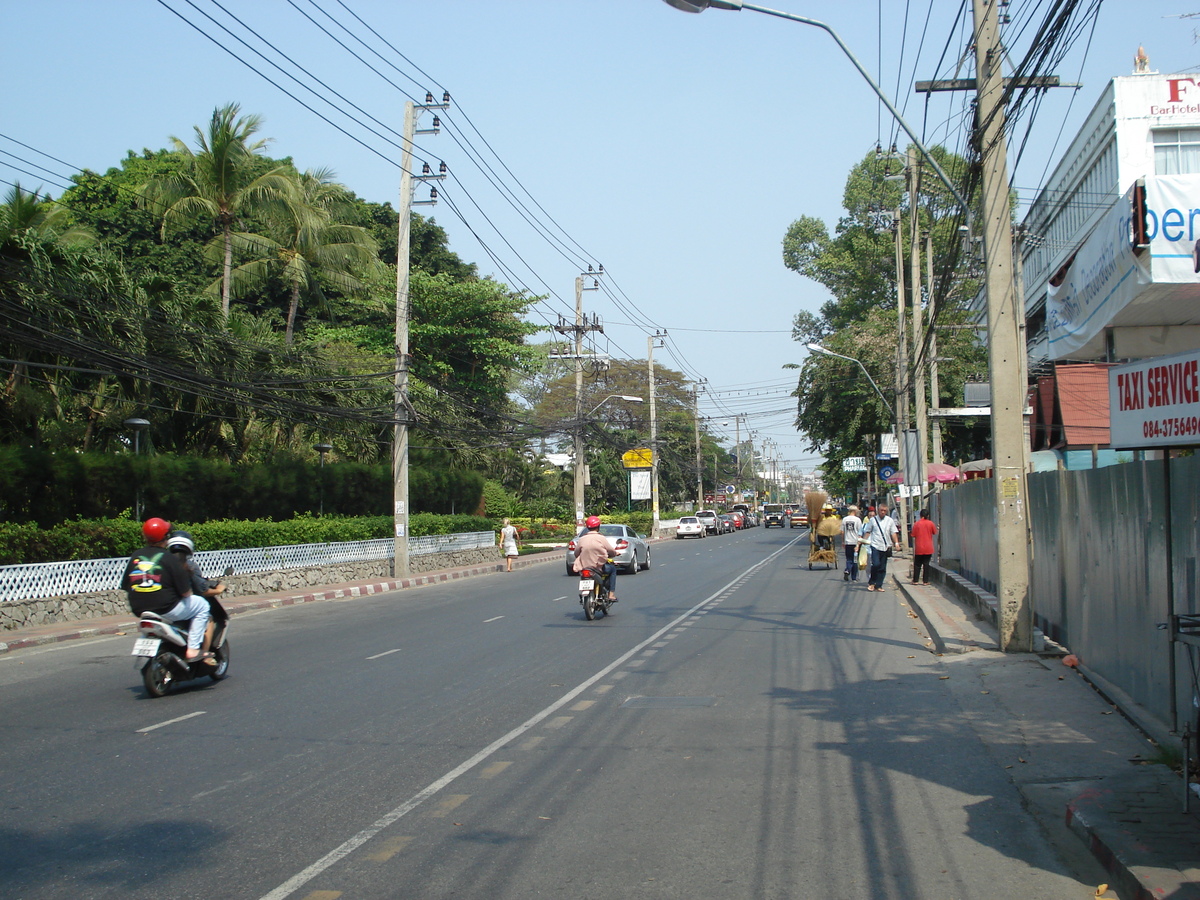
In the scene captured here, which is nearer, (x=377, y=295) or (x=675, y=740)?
(x=675, y=740)

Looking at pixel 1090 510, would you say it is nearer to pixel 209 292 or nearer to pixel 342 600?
pixel 342 600

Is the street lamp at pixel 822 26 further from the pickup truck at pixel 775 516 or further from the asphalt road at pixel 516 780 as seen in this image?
the pickup truck at pixel 775 516

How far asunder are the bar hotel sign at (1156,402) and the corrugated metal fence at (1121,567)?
110 centimetres

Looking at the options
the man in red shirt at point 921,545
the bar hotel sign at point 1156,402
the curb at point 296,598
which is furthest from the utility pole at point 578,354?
the bar hotel sign at point 1156,402

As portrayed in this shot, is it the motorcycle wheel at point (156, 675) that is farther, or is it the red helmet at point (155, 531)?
the red helmet at point (155, 531)

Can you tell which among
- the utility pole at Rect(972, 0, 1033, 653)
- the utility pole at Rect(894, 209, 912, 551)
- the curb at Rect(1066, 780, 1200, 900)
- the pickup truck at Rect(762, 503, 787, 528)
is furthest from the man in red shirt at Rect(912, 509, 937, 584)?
the pickup truck at Rect(762, 503, 787, 528)

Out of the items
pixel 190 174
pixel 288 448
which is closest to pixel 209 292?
pixel 190 174

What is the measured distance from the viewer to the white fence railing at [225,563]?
54.0 feet

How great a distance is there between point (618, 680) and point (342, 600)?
46.4ft

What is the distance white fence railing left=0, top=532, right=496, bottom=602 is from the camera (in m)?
16.5

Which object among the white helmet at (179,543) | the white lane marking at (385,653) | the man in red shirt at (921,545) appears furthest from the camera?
the man in red shirt at (921,545)

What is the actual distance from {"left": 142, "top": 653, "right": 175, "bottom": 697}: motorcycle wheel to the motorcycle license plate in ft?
0.41

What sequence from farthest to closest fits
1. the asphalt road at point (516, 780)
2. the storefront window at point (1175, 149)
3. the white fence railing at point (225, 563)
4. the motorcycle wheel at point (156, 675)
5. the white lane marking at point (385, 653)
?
the storefront window at point (1175, 149) → the white fence railing at point (225, 563) → the white lane marking at point (385, 653) → the motorcycle wheel at point (156, 675) → the asphalt road at point (516, 780)

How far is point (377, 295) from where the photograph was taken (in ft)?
142
